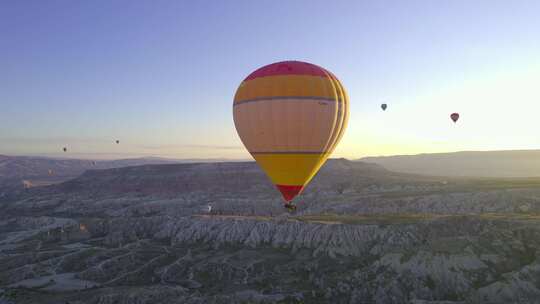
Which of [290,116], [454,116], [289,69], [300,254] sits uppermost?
[454,116]

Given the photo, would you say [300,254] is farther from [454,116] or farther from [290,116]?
[454,116]

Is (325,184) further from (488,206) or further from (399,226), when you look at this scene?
(399,226)

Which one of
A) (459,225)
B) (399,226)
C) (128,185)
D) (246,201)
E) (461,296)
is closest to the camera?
(461,296)

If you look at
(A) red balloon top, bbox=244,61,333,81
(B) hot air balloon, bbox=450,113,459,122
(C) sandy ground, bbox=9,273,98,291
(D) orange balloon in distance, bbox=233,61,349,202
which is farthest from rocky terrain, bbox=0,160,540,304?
(A) red balloon top, bbox=244,61,333,81

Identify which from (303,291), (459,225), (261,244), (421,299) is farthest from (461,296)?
(261,244)

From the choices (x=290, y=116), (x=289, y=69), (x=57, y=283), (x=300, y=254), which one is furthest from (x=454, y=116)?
(x=57, y=283)

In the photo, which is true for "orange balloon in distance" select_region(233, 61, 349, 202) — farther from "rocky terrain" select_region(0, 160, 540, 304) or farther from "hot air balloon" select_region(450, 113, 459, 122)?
"hot air balloon" select_region(450, 113, 459, 122)
